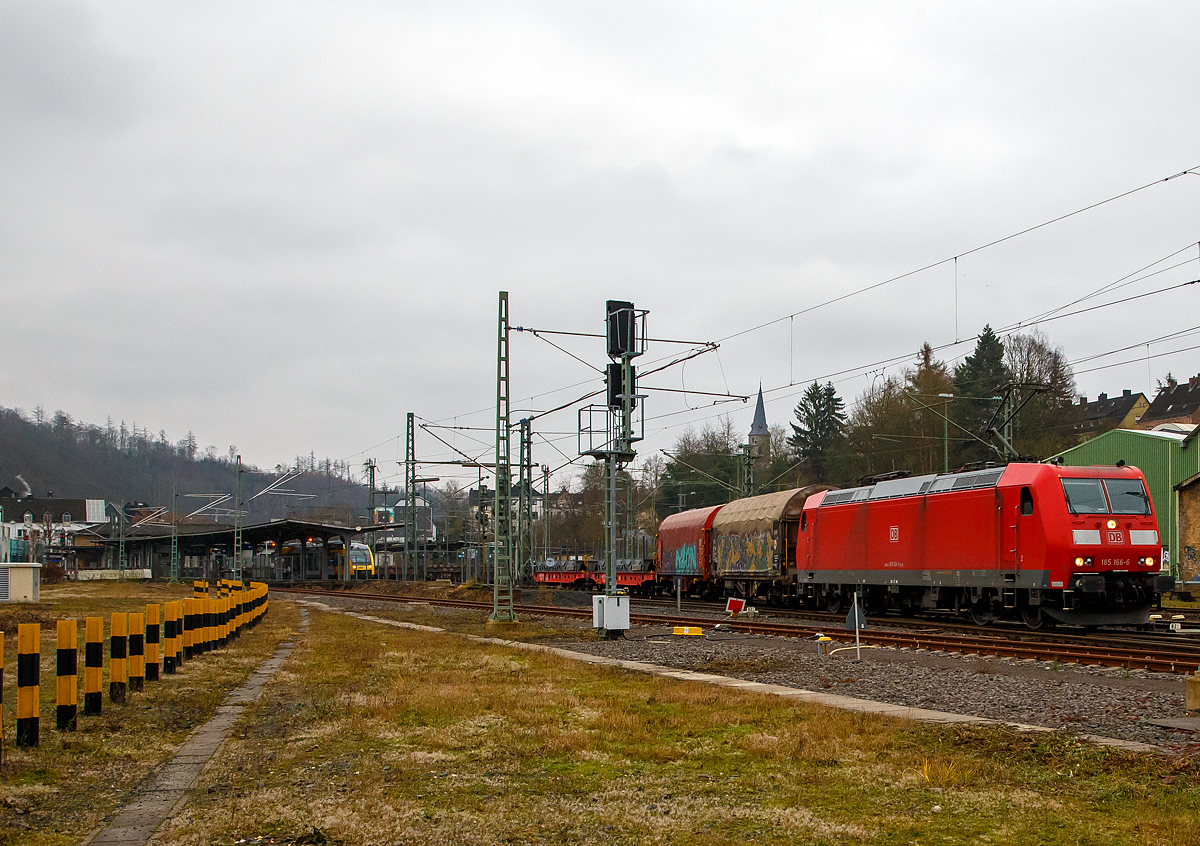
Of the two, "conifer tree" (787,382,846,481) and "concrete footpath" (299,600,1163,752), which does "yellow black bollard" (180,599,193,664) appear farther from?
"conifer tree" (787,382,846,481)

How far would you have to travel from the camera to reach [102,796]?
297 inches

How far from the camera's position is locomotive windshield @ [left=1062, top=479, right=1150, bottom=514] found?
21.7 meters

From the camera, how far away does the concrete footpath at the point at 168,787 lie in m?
6.45

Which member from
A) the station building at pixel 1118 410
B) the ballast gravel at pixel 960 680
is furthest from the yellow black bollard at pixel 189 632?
the station building at pixel 1118 410

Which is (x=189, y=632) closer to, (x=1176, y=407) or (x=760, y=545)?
(x=760, y=545)

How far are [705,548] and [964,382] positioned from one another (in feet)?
119

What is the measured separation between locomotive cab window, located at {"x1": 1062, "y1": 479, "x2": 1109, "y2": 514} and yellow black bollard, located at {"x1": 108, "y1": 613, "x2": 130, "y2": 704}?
56.7 ft

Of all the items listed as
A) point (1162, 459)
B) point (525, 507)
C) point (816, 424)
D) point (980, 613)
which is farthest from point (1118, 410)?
point (980, 613)

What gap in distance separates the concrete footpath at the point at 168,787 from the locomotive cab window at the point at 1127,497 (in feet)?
56.7

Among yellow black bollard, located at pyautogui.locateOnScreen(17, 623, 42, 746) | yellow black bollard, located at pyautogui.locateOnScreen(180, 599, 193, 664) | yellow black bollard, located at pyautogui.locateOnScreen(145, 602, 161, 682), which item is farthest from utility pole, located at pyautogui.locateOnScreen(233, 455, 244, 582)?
yellow black bollard, located at pyautogui.locateOnScreen(17, 623, 42, 746)

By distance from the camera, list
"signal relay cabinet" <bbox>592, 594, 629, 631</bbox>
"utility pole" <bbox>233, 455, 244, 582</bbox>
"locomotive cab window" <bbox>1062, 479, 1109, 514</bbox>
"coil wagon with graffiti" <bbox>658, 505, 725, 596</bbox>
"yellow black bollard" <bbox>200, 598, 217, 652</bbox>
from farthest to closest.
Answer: "utility pole" <bbox>233, 455, 244, 582</bbox>, "coil wagon with graffiti" <bbox>658, 505, 725, 596</bbox>, "signal relay cabinet" <bbox>592, 594, 629, 631</bbox>, "locomotive cab window" <bbox>1062, 479, 1109, 514</bbox>, "yellow black bollard" <bbox>200, 598, 217, 652</bbox>

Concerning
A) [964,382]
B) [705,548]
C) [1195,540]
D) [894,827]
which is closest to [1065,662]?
[894,827]

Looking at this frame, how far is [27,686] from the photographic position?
9.01 meters

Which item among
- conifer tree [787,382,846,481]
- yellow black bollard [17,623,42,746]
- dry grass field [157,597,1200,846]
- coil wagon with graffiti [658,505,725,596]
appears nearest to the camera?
dry grass field [157,597,1200,846]
